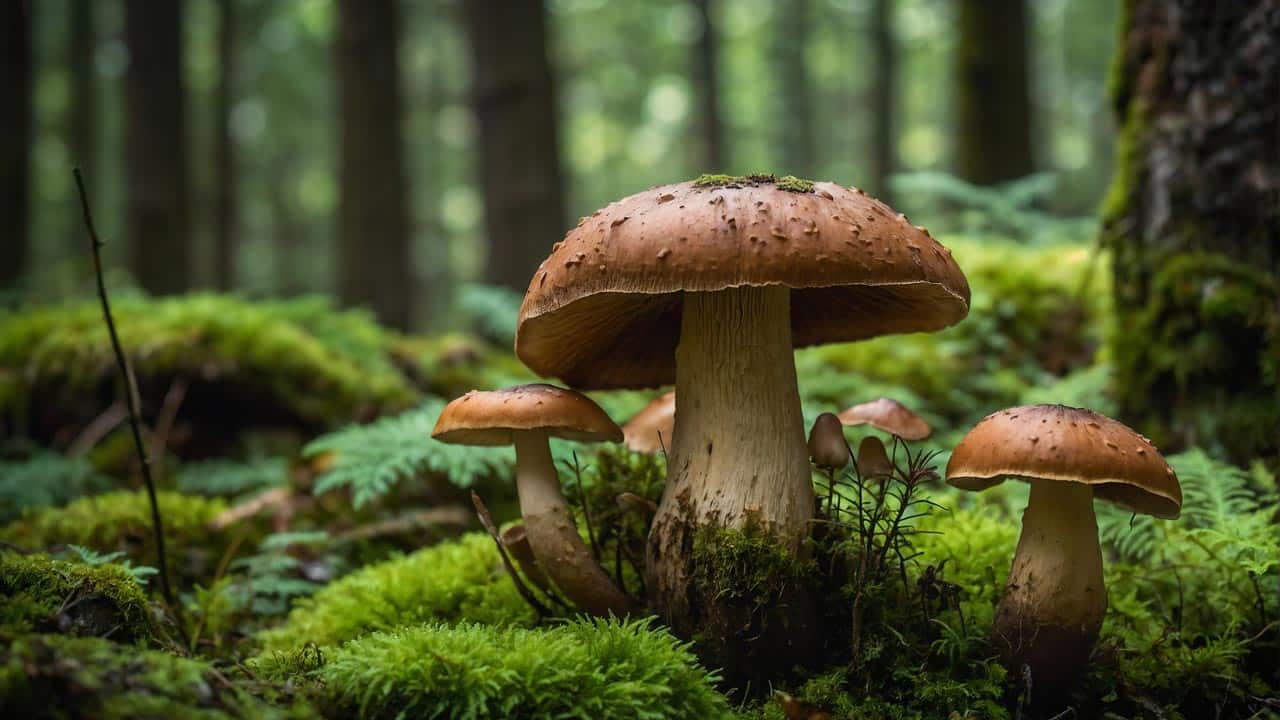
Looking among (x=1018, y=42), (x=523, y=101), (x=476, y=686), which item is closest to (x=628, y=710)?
(x=476, y=686)

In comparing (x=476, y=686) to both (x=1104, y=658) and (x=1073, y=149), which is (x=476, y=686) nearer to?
(x=1104, y=658)

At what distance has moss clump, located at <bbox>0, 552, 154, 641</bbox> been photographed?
6.78ft

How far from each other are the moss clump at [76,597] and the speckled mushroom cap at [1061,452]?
7.77 ft

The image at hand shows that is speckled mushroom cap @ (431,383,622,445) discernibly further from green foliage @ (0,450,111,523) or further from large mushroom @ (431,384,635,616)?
green foliage @ (0,450,111,523)

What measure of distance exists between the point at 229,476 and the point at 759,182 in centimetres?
404

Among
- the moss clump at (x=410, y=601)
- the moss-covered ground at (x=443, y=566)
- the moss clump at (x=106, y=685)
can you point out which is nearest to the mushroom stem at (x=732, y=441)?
the moss-covered ground at (x=443, y=566)

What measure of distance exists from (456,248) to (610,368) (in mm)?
39830

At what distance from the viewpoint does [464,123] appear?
106ft

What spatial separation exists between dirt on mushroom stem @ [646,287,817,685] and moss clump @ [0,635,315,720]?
1204mm

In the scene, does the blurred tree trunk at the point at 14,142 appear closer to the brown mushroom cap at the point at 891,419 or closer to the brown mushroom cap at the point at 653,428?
the brown mushroom cap at the point at 653,428

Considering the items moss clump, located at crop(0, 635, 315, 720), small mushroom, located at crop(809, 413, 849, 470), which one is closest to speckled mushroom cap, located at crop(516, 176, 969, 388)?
small mushroom, located at crop(809, 413, 849, 470)

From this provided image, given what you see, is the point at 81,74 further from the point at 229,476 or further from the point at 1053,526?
the point at 1053,526

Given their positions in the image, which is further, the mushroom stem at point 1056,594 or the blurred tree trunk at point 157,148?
the blurred tree trunk at point 157,148

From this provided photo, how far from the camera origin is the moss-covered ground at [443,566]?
2115 mm
